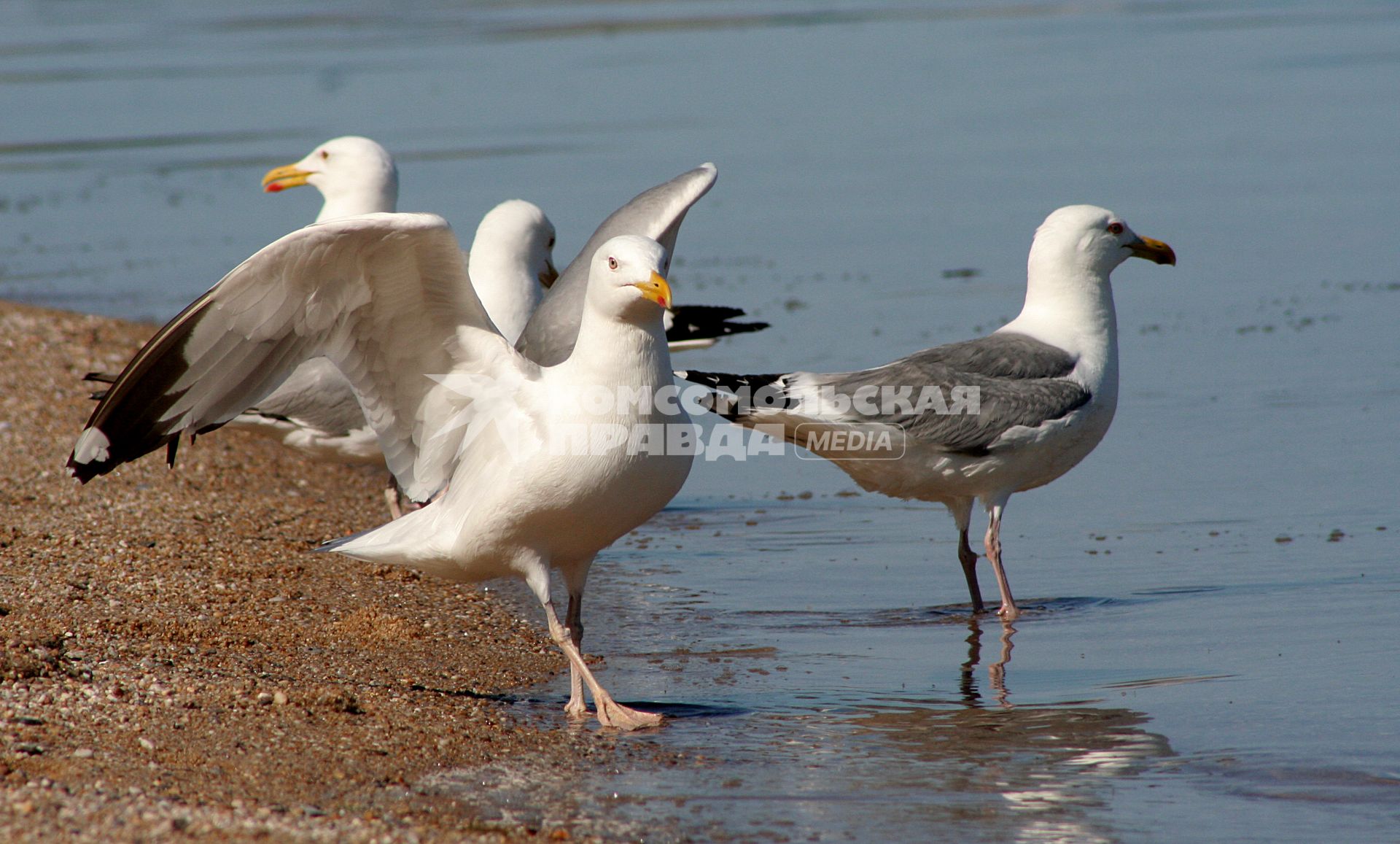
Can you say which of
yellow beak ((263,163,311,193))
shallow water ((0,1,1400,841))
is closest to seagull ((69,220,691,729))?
shallow water ((0,1,1400,841))

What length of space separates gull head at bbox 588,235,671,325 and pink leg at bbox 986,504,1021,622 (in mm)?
2247

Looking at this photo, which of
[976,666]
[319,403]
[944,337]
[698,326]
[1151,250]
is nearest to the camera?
[976,666]

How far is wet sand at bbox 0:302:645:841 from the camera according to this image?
13.9ft

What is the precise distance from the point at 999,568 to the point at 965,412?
678 mm

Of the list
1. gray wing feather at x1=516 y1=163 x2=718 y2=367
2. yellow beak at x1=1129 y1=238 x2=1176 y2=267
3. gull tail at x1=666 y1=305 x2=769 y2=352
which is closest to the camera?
gray wing feather at x1=516 y1=163 x2=718 y2=367

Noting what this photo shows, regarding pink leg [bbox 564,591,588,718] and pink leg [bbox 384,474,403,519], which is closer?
pink leg [bbox 564,591,588,718]

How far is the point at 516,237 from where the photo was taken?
8.70 m

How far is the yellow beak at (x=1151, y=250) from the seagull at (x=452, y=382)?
3.11 m

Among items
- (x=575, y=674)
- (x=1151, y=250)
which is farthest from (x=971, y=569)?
(x=575, y=674)

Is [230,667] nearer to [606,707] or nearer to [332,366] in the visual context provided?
[606,707]

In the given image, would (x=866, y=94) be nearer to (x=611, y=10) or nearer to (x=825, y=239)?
(x=825, y=239)

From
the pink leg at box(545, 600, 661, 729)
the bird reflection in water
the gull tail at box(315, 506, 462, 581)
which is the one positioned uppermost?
the gull tail at box(315, 506, 462, 581)

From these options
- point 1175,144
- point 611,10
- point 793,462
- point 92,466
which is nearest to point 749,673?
point 92,466

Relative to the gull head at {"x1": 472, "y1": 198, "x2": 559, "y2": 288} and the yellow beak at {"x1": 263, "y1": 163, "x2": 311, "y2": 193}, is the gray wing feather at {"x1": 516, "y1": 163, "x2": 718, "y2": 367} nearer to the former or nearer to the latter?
the gull head at {"x1": 472, "y1": 198, "x2": 559, "y2": 288}
